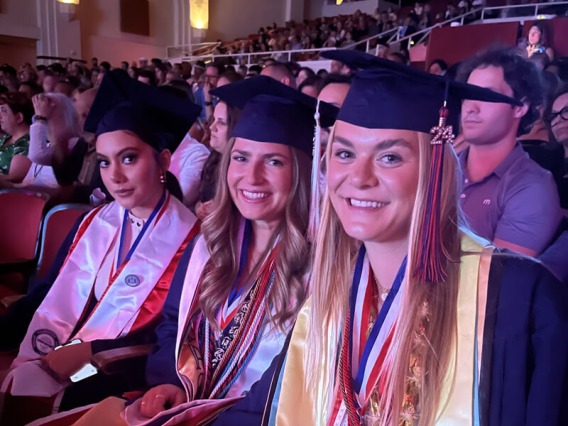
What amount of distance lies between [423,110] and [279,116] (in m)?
0.67

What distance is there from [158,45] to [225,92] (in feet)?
63.5

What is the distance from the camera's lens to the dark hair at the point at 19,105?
4.79 meters

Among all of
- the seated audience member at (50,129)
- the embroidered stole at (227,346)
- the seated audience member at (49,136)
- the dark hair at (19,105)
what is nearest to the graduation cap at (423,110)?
the embroidered stole at (227,346)

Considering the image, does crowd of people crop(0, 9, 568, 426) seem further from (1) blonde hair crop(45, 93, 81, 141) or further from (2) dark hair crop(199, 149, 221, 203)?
(1) blonde hair crop(45, 93, 81, 141)

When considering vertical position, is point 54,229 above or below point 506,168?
below

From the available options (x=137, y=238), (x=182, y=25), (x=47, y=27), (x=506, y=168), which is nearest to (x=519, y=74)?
(x=506, y=168)

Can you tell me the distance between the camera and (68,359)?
6.02 ft

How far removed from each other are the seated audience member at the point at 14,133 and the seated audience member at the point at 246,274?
10.5 feet

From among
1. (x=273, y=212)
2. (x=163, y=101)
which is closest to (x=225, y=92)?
(x=163, y=101)

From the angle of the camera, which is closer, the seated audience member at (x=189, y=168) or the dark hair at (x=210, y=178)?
the dark hair at (x=210, y=178)

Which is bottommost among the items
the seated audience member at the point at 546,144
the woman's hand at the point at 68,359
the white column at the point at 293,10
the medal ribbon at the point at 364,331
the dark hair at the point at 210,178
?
the woman's hand at the point at 68,359

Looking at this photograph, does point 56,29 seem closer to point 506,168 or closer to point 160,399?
point 506,168

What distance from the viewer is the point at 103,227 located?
87.3 inches

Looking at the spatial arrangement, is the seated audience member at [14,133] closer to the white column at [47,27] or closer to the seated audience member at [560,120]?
the seated audience member at [560,120]
